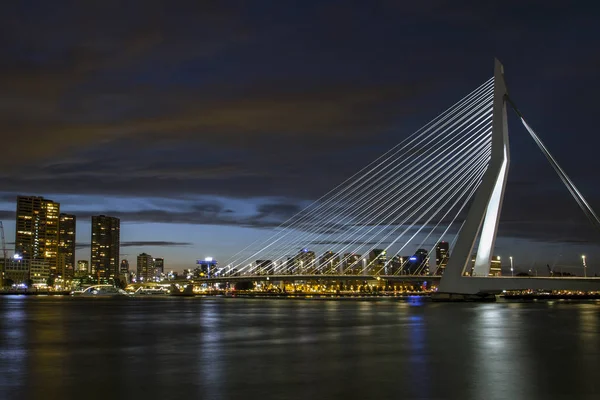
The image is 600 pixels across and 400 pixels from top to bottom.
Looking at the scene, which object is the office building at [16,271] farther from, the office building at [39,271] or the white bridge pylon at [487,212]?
the white bridge pylon at [487,212]

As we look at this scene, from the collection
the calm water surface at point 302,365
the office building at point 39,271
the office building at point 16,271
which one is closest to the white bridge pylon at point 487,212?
the calm water surface at point 302,365

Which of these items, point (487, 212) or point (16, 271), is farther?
point (16, 271)

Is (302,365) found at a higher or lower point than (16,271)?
lower

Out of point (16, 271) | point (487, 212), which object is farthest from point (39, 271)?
point (487, 212)

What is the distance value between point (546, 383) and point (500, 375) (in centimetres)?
104

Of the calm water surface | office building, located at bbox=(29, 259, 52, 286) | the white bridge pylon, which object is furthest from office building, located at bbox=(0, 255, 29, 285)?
the calm water surface

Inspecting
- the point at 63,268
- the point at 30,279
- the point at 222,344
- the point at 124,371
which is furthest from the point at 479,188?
the point at 63,268

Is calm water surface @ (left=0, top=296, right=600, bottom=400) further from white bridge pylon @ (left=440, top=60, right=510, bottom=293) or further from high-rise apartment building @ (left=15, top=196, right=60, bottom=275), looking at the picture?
high-rise apartment building @ (left=15, top=196, right=60, bottom=275)

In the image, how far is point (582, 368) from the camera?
43.6ft

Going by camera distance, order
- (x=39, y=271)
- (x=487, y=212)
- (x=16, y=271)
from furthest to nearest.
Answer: (x=39, y=271) → (x=16, y=271) → (x=487, y=212)

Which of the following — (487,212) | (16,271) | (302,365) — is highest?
(16,271)

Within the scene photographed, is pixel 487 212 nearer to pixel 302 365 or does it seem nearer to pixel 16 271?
pixel 302 365

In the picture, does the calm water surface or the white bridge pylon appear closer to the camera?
the calm water surface

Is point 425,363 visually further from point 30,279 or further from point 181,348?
point 30,279
